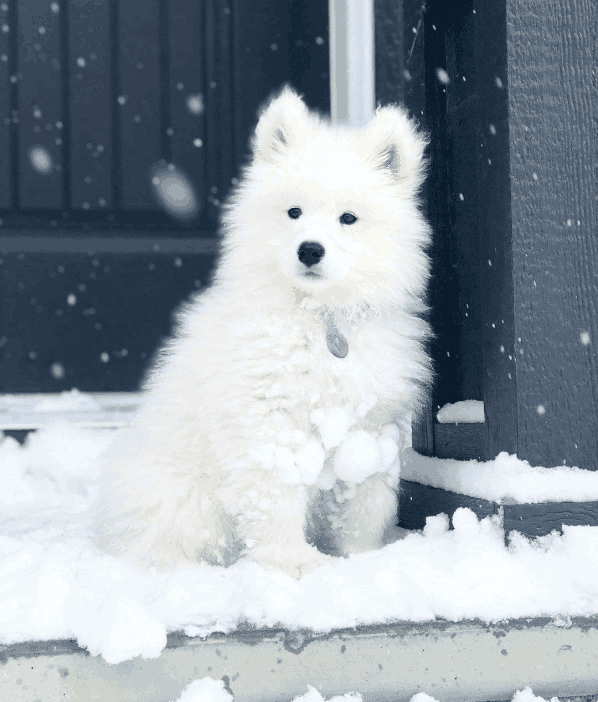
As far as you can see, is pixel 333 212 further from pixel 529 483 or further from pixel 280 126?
pixel 529 483

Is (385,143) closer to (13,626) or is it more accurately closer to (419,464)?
(419,464)

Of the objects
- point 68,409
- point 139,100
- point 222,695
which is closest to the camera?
point 222,695

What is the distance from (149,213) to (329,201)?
84.3 inches

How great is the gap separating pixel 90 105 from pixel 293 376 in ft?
8.45

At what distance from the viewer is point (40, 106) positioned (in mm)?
3596

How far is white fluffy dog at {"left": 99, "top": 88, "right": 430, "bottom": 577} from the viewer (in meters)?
1.62

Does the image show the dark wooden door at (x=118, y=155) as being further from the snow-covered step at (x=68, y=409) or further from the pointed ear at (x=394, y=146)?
the pointed ear at (x=394, y=146)

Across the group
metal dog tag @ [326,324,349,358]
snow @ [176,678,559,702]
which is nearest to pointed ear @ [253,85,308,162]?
metal dog tag @ [326,324,349,358]

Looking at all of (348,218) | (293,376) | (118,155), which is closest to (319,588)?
(293,376)

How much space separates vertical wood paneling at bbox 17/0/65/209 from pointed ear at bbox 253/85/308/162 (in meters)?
2.05

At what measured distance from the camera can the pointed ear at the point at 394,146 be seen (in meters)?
1.80

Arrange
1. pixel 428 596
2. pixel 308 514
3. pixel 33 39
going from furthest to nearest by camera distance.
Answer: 1. pixel 33 39
2. pixel 308 514
3. pixel 428 596

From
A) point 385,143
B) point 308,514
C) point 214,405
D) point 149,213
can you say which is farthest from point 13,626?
point 149,213

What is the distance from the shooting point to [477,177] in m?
1.79
